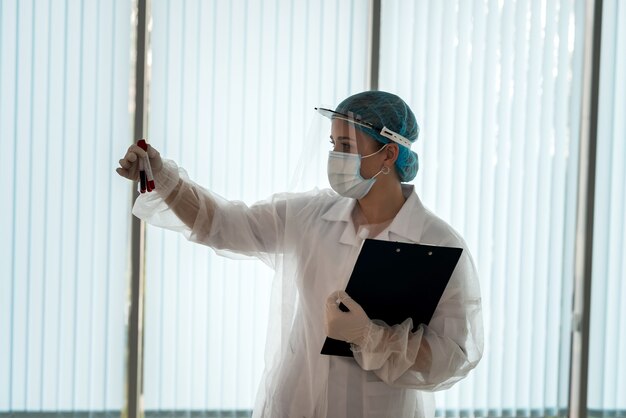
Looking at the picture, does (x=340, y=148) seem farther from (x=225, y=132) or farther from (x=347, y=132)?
(x=225, y=132)

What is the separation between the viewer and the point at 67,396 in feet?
8.70

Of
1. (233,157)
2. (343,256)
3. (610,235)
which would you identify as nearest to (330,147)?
(343,256)

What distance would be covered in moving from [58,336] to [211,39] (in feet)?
4.20

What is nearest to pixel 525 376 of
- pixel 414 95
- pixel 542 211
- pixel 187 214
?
pixel 542 211

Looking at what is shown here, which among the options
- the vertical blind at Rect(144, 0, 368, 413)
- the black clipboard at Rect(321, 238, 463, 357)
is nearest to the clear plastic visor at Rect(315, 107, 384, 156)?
the black clipboard at Rect(321, 238, 463, 357)

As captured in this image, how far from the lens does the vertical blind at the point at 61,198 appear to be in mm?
2594

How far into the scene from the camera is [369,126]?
1730 millimetres

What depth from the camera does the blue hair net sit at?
5.72 ft

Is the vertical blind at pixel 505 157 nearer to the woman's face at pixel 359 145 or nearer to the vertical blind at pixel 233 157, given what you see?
the vertical blind at pixel 233 157

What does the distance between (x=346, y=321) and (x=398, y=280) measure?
152 mm

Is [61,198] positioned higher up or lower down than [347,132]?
lower down

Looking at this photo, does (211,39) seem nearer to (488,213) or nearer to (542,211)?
(488,213)

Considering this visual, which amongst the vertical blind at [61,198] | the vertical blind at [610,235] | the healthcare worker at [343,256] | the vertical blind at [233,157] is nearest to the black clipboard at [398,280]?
the healthcare worker at [343,256]

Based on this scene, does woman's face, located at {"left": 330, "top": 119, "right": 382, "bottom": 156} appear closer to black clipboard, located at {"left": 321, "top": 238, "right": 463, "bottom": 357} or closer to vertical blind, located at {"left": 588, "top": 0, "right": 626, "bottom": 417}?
black clipboard, located at {"left": 321, "top": 238, "right": 463, "bottom": 357}
